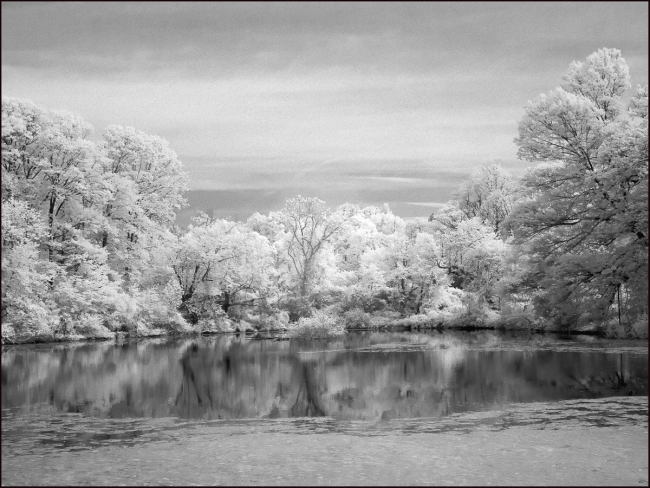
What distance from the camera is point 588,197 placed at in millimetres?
29422

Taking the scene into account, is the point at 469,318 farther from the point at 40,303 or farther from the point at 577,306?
the point at 40,303

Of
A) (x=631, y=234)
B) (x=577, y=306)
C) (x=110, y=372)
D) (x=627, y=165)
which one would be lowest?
(x=110, y=372)

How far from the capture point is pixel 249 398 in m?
17.1

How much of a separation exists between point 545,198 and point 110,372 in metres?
19.8

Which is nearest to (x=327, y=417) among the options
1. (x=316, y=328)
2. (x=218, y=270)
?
(x=316, y=328)

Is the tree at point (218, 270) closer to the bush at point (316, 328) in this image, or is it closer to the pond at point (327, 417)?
→ the bush at point (316, 328)

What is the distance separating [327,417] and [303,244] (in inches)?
1458

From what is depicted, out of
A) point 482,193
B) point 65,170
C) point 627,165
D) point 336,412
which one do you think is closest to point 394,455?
point 336,412

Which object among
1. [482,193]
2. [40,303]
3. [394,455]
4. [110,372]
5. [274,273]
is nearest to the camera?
[394,455]

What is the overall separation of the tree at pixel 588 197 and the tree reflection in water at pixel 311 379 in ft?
9.11

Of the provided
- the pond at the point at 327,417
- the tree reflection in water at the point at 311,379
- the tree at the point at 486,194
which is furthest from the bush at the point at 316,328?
the tree at the point at 486,194

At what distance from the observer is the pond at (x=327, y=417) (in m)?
9.76

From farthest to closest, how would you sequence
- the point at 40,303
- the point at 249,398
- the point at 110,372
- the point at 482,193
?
the point at 482,193 < the point at 40,303 < the point at 110,372 < the point at 249,398

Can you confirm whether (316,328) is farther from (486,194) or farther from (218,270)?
(486,194)
